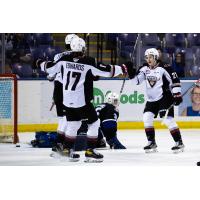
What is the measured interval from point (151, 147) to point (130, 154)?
10.6 inches

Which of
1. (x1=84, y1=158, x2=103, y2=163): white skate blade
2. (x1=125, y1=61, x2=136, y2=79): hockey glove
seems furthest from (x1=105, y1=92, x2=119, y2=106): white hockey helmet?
(x1=84, y1=158, x2=103, y2=163): white skate blade

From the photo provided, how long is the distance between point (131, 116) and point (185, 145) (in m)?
1.04

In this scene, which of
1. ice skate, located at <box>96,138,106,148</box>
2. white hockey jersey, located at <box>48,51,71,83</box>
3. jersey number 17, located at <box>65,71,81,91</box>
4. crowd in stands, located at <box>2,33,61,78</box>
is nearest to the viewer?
jersey number 17, located at <box>65,71,81,91</box>

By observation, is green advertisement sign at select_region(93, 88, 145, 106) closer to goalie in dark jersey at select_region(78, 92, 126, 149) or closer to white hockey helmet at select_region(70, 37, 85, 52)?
goalie in dark jersey at select_region(78, 92, 126, 149)

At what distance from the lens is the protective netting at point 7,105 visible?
7785 mm

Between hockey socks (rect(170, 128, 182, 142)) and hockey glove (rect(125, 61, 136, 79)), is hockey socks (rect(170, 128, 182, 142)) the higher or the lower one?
the lower one

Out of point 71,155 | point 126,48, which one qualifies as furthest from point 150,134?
point 126,48

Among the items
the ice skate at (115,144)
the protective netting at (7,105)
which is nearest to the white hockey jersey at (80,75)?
the ice skate at (115,144)

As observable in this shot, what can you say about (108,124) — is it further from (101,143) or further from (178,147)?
(178,147)

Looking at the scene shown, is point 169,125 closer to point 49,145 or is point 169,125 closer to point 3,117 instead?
point 49,145

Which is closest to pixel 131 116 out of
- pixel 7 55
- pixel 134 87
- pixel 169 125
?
pixel 134 87

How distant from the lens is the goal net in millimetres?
7705

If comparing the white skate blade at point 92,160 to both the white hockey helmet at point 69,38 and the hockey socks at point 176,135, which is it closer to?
the hockey socks at point 176,135

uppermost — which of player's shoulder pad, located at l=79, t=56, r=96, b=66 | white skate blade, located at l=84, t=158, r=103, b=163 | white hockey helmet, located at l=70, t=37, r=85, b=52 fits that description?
white hockey helmet, located at l=70, t=37, r=85, b=52
